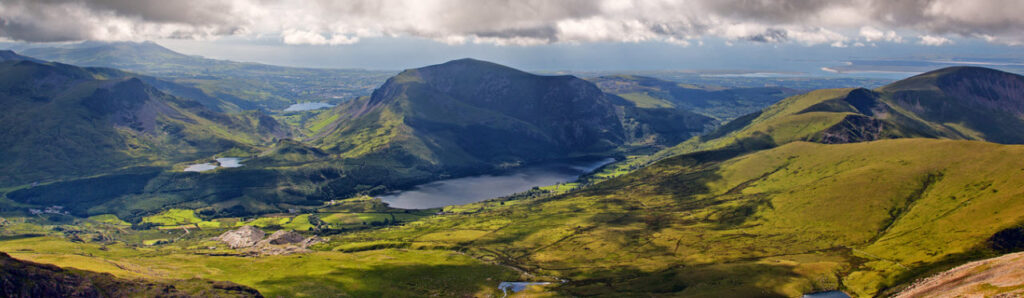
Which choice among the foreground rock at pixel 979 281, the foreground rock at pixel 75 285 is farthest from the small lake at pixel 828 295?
the foreground rock at pixel 75 285

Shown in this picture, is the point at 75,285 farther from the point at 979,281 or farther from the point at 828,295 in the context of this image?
the point at 979,281

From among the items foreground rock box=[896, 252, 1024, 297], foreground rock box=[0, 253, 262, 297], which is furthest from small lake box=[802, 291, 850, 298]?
foreground rock box=[0, 253, 262, 297]

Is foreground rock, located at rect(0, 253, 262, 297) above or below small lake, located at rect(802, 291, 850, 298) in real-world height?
above

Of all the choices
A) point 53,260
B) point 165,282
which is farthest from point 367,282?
point 53,260

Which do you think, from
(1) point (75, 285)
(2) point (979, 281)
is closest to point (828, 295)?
(2) point (979, 281)

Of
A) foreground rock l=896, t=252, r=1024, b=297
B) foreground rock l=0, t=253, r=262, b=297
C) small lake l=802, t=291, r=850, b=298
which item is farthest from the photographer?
small lake l=802, t=291, r=850, b=298

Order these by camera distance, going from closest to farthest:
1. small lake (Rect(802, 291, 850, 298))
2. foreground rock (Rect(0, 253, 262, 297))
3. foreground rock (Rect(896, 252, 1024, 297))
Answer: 1. foreground rock (Rect(896, 252, 1024, 297))
2. foreground rock (Rect(0, 253, 262, 297))
3. small lake (Rect(802, 291, 850, 298))

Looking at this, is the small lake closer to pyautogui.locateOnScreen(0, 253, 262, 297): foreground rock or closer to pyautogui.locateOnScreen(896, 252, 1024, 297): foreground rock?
pyautogui.locateOnScreen(896, 252, 1024, 297): foreground rock
